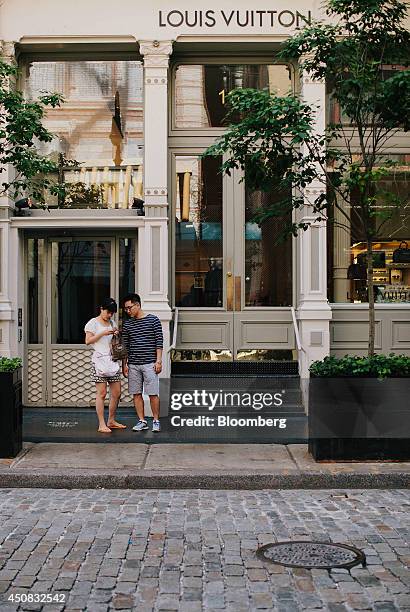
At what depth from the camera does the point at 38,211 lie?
521 inches

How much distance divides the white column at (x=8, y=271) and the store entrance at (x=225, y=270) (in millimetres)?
2467

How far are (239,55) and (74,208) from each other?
11.7 ft

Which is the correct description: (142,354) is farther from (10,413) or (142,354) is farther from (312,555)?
(312,555)

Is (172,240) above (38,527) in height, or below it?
above

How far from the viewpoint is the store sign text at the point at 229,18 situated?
12703mm

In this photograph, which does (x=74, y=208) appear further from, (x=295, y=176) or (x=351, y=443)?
(x=351, y=443)

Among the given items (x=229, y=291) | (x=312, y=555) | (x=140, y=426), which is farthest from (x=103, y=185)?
(x=312, y=555)

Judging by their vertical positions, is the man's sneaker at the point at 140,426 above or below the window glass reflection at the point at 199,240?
below

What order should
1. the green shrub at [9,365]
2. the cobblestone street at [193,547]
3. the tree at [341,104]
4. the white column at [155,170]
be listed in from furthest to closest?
the white column at [155,170] < the green shrub at [9,365] < the tree at [341,104] < the cobblestone street at [193,547]

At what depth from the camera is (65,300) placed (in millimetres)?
13391

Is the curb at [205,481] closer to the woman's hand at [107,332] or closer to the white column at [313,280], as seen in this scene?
the woman's hand at [107,332]

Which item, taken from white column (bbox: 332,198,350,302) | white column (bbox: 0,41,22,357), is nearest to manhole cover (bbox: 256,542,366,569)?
white column (bbox: 332,198,350,302)

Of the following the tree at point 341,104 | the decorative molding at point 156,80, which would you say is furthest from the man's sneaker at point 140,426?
the decorative molding at point 156,80

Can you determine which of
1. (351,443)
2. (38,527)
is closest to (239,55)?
(351,443)
